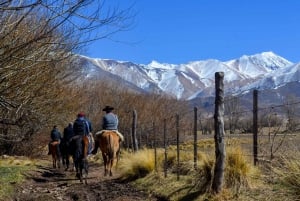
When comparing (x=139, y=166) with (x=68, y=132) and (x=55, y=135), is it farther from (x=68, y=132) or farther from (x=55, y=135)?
(x=55, y=135)

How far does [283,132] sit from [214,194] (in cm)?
180

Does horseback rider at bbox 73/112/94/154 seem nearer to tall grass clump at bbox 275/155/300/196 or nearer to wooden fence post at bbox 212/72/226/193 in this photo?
wooden fence post at bbox 212/72/226/193

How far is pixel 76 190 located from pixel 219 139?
5708 millimetres

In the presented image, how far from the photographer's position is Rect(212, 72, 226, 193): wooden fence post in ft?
35.1

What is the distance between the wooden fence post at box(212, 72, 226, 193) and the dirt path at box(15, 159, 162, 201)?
8.09 ft

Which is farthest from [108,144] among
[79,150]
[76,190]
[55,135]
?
[55,135]

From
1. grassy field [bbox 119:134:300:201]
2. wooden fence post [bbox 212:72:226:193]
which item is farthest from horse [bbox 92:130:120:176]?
wooden fence post [bbox 212:72:226:193]

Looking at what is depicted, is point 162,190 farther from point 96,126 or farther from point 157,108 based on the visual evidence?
point 157,108

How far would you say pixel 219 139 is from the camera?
11141mm

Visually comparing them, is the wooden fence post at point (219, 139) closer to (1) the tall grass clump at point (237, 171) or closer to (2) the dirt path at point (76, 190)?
(1) the tall grass clump at point (237, 171)

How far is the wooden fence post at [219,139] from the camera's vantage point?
1070 centimetres

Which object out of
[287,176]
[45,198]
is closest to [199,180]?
[287,176]

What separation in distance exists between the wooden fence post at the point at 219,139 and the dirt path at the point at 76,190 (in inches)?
97.1

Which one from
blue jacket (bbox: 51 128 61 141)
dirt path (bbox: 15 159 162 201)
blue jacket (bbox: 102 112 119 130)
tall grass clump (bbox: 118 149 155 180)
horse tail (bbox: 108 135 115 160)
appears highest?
blue jacket (bbox: 102 112 119 130)
